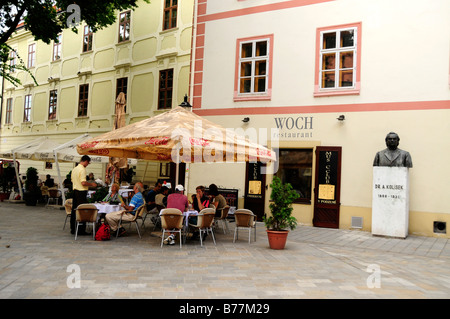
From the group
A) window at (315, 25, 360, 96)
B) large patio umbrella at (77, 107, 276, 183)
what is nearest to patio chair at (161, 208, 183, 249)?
large patio umbrella at (77, 107, 276, 183)

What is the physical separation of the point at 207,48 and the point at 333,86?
15.8 ft

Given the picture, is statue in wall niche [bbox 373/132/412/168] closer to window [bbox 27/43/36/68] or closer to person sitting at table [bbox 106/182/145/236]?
person sitting at table [bbox 106/182/145/236]

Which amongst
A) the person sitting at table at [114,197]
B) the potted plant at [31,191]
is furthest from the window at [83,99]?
the person sitting at table at [114,197]

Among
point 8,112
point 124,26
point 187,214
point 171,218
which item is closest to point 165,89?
point 124,26

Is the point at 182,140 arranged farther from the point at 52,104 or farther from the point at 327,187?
the point at 52,104

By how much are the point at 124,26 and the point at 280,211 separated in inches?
595

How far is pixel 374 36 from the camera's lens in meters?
11.5

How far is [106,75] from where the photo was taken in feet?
65.1

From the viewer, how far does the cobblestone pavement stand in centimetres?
483

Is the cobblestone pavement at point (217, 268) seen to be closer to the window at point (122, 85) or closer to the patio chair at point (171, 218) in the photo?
the patio chair at point (171, 218)

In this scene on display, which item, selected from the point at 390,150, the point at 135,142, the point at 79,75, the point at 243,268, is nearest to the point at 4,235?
the point at 135,142

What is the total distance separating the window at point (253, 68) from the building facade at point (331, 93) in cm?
3

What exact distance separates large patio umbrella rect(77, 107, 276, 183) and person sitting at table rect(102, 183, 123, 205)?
3.05ft

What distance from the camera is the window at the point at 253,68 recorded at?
1305cm
